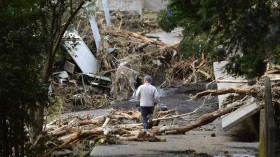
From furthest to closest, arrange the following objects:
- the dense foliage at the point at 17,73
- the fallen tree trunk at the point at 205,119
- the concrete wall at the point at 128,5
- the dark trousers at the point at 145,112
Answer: the concrete wall at the point at 128,5, the dark trousers at the point at 145,112, the fallen tree trunk at the point at 205,119, the dense foliage at the point at 17,73

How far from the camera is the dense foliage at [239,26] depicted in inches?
198

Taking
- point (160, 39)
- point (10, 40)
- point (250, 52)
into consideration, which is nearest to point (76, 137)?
point (10, 40)

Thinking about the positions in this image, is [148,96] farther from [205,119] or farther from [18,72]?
[18,72]

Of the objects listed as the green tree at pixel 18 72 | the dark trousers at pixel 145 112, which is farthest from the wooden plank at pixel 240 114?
the green tree at pixel 18 72

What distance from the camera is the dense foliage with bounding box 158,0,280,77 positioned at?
5031mm

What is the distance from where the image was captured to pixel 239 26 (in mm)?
5398

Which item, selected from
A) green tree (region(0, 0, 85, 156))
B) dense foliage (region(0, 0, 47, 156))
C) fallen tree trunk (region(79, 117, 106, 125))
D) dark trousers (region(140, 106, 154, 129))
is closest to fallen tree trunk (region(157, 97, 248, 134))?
dark trousers (region(140, 106, 154, 129))

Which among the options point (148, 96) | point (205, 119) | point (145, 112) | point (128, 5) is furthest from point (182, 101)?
point (128, 5)

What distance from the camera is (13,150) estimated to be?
8945mm

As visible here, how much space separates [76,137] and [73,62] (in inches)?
641

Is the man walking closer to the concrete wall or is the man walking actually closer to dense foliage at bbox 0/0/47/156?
dense foliage at bbox 0/0/47/156

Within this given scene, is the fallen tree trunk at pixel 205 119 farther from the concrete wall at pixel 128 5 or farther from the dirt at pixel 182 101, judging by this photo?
the concrete wall at pixel 128 5

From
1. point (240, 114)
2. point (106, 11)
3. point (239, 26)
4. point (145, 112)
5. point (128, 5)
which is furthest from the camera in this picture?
point (128, 5)

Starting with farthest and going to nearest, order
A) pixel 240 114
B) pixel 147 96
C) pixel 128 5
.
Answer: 1. pixel 128 5
2. pixel 147 96
3. pixel 240 114
